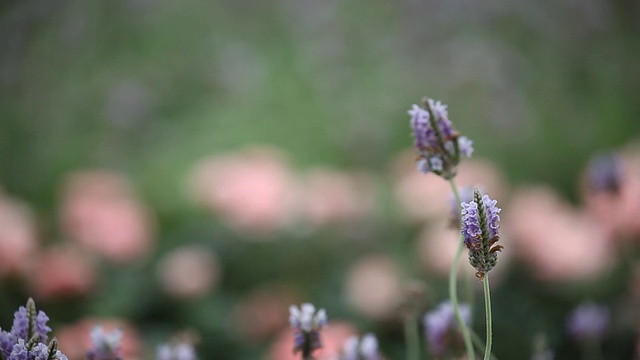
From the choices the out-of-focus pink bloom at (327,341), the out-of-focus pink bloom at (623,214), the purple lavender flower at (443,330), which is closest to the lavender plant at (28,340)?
the purple lavender flower at (443,330)

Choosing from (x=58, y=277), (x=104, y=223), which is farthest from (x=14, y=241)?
(x=104, y=223)

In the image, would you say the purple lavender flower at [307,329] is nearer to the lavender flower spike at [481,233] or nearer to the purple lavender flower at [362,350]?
the purple lavender flower at [362,350]

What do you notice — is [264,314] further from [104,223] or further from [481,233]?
[481,233]

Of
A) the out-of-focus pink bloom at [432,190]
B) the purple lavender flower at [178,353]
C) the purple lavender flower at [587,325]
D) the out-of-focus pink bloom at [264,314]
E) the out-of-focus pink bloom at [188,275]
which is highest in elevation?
the out-of-focus pink bloom at [432,190]

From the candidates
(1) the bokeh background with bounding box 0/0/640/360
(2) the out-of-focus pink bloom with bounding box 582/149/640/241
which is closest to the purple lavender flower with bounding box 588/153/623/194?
(1) the bokeh background with bounding box 0/0/640/360

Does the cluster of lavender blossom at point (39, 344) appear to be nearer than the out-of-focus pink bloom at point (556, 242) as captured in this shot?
Yes

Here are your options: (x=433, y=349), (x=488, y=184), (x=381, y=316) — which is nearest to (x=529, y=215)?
(x=488, y=184)
